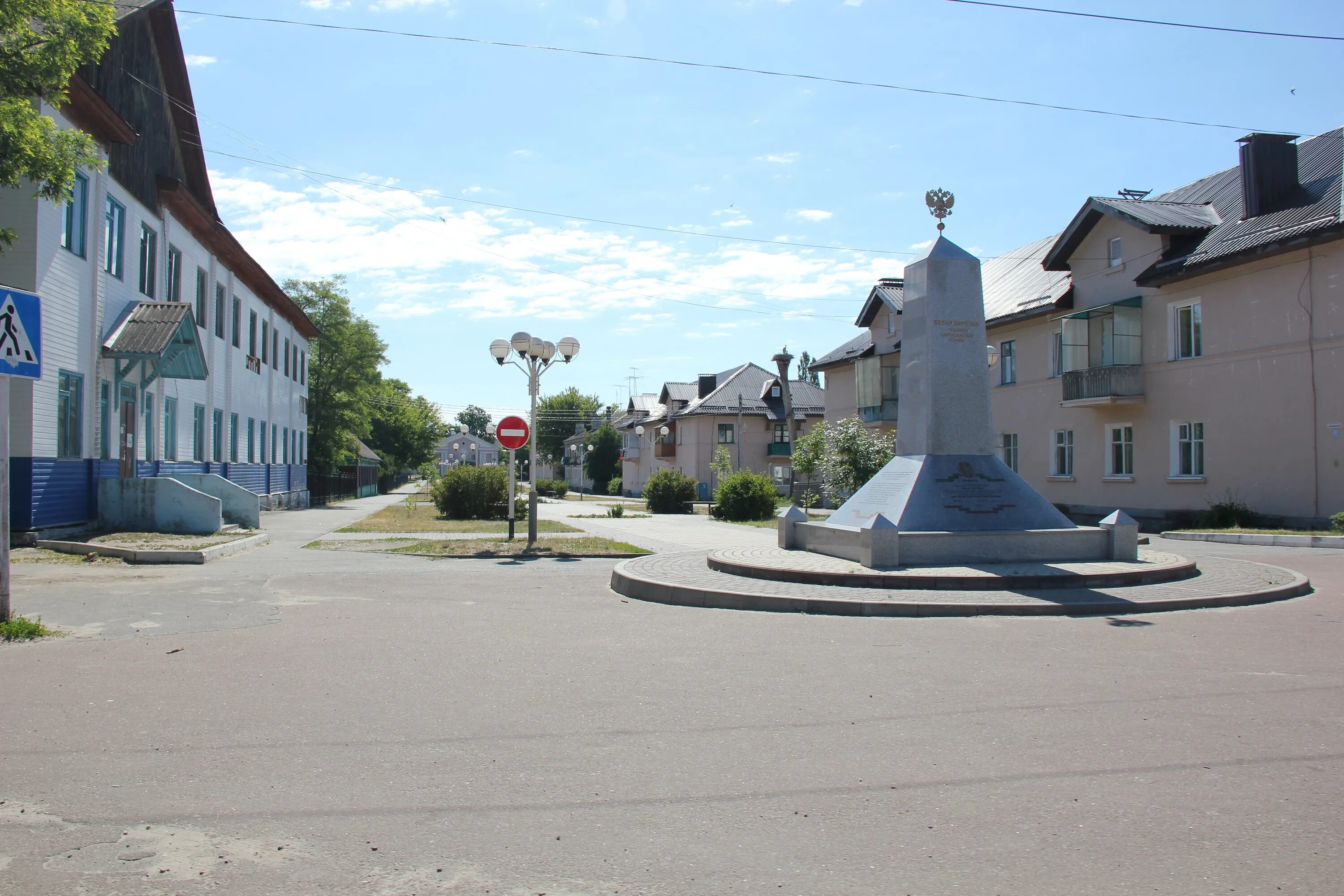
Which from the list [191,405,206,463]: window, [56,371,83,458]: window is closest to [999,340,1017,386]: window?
[191,405,206,463]: window

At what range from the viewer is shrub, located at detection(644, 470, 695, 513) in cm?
4056

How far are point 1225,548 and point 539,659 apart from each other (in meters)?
16.5

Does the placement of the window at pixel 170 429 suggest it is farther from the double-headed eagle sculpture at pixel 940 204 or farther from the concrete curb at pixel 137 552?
the double-headed eagle sculpture at pixel 940 204

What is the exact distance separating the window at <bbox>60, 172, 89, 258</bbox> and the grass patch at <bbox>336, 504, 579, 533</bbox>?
8630mm

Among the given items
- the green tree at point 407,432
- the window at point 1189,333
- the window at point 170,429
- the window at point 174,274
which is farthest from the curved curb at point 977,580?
the green tree at point 407,432

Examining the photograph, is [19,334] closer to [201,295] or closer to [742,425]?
[201,295]

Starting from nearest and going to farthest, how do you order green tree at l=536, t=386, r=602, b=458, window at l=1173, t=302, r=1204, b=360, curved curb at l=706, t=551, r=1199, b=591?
curved curb at l=706, t=551, r=1199, b=591, window at l=1173, t=302, r=1204, b=360, green tree at l=536, t=386, r=602, b=458

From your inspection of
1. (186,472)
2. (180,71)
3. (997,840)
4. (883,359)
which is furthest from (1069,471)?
(997,840)

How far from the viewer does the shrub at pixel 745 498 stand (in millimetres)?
33500

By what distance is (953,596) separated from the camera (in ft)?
35.3

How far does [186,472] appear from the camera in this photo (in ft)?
84.5

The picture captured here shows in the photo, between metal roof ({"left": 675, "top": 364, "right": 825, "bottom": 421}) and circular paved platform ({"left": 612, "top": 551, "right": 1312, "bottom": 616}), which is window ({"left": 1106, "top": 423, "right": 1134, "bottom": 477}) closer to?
circular paved platform ({"left": 612, "top": 551, "right": 1312, "bottom": 616})

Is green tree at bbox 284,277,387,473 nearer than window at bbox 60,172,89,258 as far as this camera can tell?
No

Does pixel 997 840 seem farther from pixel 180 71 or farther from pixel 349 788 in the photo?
pixel 180 71
